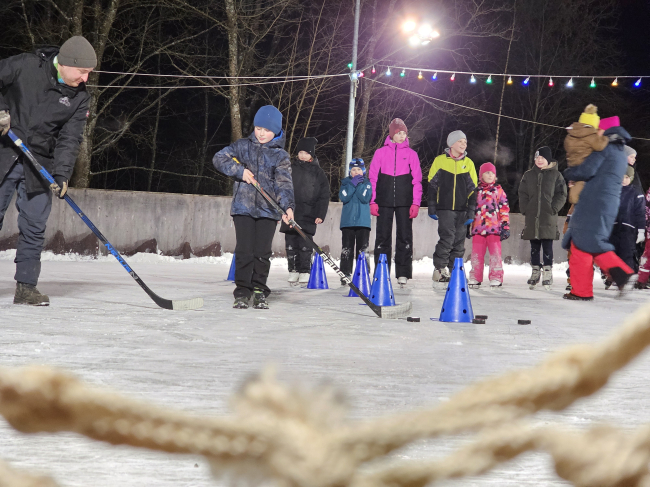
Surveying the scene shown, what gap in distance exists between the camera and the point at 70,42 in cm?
525

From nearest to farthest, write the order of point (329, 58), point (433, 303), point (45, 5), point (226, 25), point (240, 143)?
point (240, 143) < point (433, 303) < point (45, 5) < point (226, 25) < point (329, 58)

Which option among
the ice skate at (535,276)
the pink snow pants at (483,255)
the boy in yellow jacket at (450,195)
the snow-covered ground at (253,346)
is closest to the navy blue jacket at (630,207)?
the ice skate at (535,276)

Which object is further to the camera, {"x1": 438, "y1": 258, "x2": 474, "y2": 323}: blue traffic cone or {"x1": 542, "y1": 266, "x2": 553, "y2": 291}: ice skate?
{"x1": 542, "y1": 266, "x2": 553, "y2": 291}: ice skate

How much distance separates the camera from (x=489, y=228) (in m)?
10.3

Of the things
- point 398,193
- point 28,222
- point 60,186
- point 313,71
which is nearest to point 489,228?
point 398,193

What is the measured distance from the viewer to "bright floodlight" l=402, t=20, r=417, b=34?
57.2 feet

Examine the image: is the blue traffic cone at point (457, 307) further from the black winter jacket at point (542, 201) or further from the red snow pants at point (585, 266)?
the black winter jacket at point (542, 201)

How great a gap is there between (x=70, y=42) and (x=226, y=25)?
14.9 metres

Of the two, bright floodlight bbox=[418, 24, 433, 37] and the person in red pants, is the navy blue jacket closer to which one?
the person in red pants

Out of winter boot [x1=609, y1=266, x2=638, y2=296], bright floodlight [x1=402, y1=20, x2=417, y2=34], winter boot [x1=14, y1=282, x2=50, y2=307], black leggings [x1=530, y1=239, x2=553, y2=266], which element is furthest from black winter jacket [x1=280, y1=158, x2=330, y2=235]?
bright floodlight [x1=402, y1=20, x2=417, y2=34]

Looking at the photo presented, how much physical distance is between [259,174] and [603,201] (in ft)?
11.0

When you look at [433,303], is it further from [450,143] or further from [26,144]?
[26,144]

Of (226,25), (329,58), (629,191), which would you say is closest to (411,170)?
(629,191)

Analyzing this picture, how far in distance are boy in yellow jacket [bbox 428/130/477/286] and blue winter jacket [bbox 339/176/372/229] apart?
969mm
